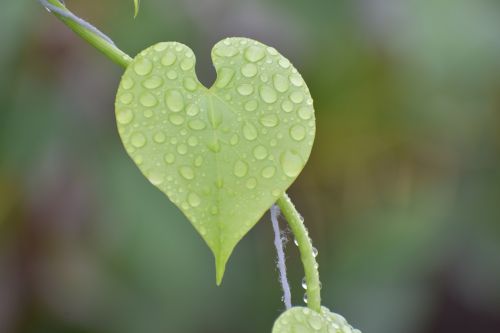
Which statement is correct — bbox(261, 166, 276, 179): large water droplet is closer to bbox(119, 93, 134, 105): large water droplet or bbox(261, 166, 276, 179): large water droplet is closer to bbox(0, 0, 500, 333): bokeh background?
bbox(119, 93, 134, 105): large water droplet

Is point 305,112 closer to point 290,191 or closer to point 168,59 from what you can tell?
point 168,59

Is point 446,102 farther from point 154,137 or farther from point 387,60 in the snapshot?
point 154,137

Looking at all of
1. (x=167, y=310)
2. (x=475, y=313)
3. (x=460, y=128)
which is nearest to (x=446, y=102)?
(x=460, y=128)

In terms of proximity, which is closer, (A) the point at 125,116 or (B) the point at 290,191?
(A) the point at 125,116

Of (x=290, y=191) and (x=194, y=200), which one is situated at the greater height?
(x=194, y=200)

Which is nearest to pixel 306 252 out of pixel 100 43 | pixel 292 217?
pixel 292 217

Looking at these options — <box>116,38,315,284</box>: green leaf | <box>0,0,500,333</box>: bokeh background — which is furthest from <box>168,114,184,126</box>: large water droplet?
<box>0,0,500,333</box>: bokeh background
